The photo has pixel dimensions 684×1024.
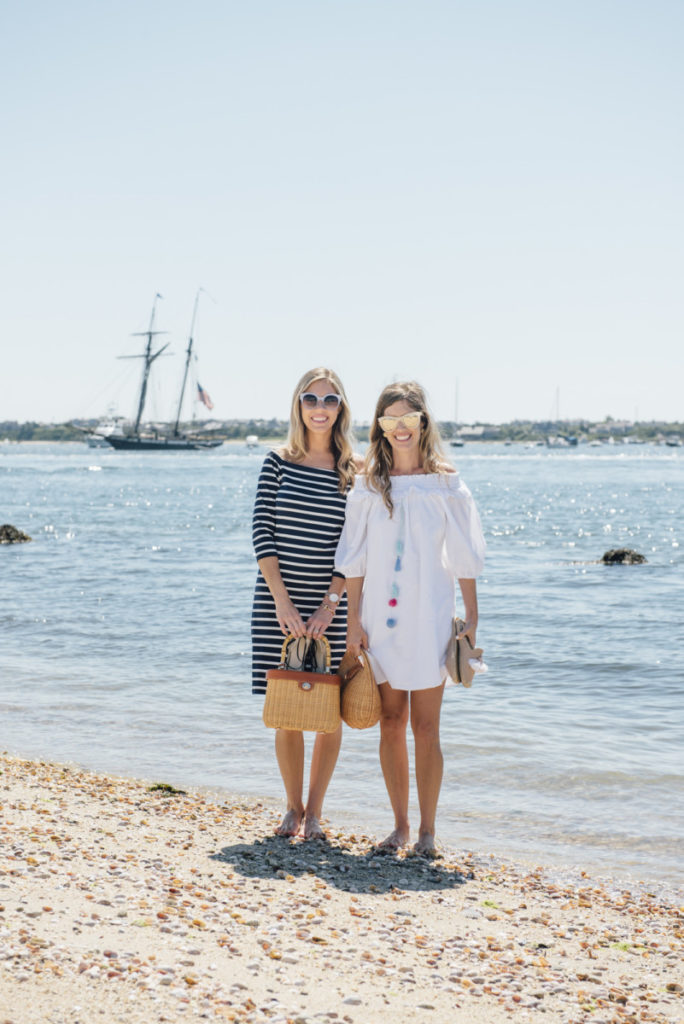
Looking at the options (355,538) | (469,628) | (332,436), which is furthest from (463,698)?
(355,538)

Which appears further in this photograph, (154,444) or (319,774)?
(154,444)

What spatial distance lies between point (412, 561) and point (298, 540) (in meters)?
0.56

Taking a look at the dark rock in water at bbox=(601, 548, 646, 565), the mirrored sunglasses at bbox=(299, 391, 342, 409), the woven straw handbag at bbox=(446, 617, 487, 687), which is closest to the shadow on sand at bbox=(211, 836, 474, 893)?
the woven straw handbag at bbox=(446, 617, 487, 687)

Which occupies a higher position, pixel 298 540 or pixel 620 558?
pixel 298 540

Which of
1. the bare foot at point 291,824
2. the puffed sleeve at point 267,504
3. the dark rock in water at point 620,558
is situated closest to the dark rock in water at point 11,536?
the dark rock in water at point 620,558

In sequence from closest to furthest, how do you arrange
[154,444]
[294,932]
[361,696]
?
[294,932]
[361,696]
[154,444]

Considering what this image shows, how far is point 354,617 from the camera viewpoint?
187 inches

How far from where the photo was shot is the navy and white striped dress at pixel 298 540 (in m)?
4.85

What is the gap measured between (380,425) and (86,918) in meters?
2.42

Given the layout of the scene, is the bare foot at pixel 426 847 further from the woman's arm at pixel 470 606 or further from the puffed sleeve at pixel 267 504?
the puffed sleeve at pixel 267 504

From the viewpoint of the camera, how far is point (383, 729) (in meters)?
4.91

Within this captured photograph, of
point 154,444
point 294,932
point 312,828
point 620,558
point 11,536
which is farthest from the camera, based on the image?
point 154,444

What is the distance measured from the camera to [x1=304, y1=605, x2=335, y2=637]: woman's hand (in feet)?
15.5

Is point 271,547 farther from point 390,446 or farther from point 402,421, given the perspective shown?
point 402,421
